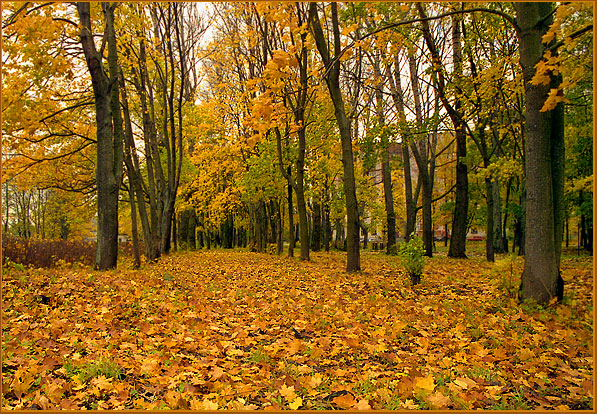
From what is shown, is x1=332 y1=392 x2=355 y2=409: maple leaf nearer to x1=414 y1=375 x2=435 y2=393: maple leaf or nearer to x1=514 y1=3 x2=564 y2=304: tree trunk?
x1=414 y1=375 x2=435 y2=393: maple leaf

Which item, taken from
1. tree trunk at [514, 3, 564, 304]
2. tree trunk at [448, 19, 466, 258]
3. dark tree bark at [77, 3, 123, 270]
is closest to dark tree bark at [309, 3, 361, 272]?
tree trunk at [514, 3, 564, 304]

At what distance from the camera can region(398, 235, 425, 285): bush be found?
7.37 metres

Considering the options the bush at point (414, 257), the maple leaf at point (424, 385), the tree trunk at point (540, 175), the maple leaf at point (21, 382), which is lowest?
the maple leaf at point (424, 385)

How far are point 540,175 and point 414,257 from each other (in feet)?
9.15

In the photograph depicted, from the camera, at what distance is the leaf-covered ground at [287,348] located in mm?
2734

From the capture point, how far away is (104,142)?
29.6 feet

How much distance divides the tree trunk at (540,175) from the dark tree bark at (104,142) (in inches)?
346

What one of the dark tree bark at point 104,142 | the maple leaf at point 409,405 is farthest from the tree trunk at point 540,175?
the dark tree bark at point 104,142

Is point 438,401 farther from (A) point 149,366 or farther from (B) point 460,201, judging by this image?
(B) point 460,201

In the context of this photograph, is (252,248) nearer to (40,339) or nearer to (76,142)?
(76,142)

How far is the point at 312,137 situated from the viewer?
1617 cm

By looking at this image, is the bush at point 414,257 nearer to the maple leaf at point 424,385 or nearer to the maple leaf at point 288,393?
the maple leaf at point 424,385

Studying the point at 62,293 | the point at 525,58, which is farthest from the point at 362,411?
the point at 525,58

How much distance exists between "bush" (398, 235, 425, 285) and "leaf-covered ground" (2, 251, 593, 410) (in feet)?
2.62
